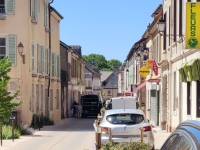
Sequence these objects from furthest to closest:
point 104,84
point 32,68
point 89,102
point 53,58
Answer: point 104,84 → point 89,102 → point 53,58 → point 32,68

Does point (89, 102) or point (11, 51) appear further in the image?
point (89, 102)

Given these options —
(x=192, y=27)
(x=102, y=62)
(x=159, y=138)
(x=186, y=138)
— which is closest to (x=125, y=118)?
(x=192, y=27)

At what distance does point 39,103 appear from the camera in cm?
3050

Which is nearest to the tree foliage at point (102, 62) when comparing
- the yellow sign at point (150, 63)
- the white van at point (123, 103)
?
the white van at point (123, 103)

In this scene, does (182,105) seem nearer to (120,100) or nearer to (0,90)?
(0,90)

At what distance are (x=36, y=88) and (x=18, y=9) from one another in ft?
18.4

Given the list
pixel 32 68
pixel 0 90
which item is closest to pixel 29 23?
pixel 32 68

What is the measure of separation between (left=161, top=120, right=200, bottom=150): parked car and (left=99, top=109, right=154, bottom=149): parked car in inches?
370

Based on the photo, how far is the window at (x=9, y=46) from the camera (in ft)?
84.7

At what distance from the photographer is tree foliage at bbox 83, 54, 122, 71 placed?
523 feet

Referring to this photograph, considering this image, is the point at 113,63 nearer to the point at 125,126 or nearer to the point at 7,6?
the point at 7,6

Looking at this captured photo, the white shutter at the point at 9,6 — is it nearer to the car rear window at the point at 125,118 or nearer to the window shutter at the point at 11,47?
the window shutter at the point at 11,47

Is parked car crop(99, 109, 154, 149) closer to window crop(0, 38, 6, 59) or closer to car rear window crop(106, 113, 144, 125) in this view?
car rear window crop(106, 113, 144, 125)

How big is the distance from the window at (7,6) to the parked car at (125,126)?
43.7 ft
